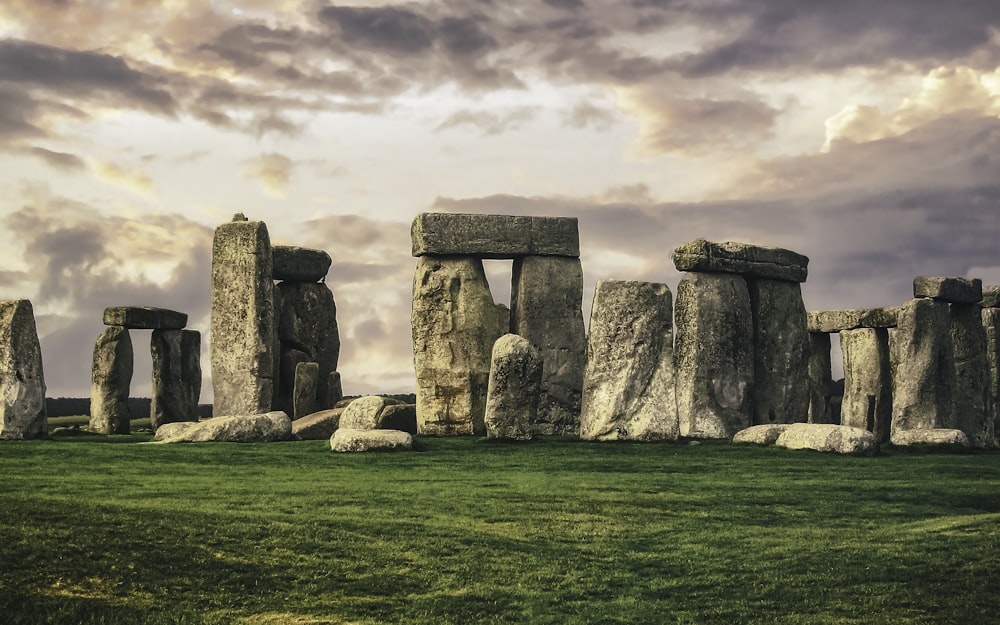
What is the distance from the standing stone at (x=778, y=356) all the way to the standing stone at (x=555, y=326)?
360 cm

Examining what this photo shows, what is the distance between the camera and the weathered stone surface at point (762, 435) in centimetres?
2106

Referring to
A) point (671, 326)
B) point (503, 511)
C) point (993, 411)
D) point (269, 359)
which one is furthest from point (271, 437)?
point (993, 411)

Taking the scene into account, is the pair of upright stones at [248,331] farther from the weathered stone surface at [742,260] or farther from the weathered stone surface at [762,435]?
the weathered stone surface at [762,435]

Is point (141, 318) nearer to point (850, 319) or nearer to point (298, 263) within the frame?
point (298, 263)

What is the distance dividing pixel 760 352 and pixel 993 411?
17.6 feet

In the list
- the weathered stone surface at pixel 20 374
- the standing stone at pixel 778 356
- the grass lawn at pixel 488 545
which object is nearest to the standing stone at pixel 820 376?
the standing stone at pixel 778 356

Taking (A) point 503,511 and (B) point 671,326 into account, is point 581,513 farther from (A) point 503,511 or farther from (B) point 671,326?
(B) point 671,326

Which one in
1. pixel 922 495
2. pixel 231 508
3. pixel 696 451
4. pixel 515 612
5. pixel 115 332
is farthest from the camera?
pixel 115 332

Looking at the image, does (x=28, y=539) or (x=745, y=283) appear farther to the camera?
(x=745, y=283)

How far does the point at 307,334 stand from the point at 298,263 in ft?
5.09

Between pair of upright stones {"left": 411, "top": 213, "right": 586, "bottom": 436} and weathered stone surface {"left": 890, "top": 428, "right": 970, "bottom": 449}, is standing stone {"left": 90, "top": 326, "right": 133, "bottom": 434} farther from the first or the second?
weathered stone surface {"left": 890, "top": 428, "right": 970, "bottom": 449}

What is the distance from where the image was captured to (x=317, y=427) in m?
22.6

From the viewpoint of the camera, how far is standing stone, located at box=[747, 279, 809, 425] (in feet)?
83.7

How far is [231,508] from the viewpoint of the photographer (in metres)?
13.5
